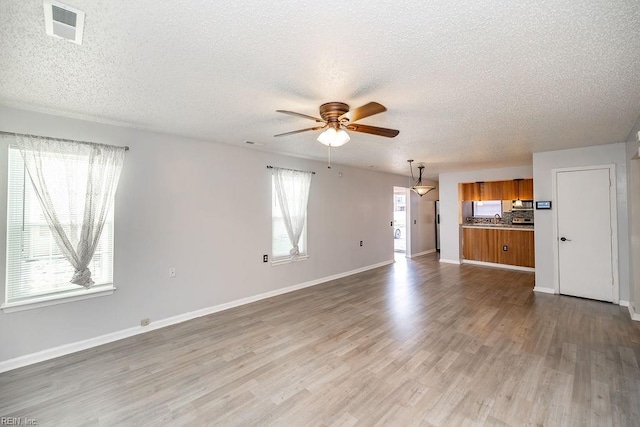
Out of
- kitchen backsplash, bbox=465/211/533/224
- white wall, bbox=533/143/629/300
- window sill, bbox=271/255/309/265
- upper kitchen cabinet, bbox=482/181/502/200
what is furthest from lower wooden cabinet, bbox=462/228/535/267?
window sill, bbox=271/255/309/265

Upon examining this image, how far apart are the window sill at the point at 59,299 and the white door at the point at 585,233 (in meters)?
6.78

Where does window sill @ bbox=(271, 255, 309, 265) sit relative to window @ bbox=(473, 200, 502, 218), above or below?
below

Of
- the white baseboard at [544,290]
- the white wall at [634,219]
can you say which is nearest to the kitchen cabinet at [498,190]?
the white baseboard at [544,290]

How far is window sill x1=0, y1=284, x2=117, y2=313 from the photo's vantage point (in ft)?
8.56

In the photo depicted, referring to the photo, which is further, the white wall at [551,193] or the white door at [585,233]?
the white door at [585,233]

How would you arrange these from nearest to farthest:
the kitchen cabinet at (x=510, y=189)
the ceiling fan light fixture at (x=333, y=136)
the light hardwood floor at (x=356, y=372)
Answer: the light hardwood floor at (x=356, y=372) < the ceiling fan light fixture at (x=333, y=136) < the kitchen cabinet at (x=510, y=189)

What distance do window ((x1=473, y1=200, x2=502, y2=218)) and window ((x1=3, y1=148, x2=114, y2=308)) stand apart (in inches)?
358

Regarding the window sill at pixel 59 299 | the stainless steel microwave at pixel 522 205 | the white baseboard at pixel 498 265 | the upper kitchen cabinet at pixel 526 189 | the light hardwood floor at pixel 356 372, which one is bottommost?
the light hardwood floor at pixel 356 372

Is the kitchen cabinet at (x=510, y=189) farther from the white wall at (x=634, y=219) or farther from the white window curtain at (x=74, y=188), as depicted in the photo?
the white window curtain at (x=74, y=188)

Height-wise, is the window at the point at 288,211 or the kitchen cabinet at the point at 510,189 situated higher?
the kitchen cabinet at the point at 510,189

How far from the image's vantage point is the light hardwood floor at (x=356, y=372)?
1.98 m

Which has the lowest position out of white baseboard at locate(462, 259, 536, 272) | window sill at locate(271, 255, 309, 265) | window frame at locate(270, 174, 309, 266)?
white baseboard at locate(462, 259, 536, 272)

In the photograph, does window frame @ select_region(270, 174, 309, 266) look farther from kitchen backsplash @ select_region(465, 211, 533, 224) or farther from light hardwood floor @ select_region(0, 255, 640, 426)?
kitchen backsplash @ select_region(465, 211, 533, 224)

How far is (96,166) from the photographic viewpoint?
3018mm
